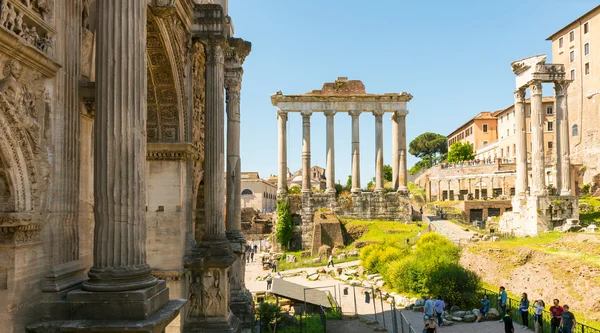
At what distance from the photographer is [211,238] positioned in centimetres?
950

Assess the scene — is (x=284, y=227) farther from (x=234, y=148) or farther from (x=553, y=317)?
(x=553, y=317)

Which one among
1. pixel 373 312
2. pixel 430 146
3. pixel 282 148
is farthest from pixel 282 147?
pixel 430 146

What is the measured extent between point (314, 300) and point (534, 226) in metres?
16.1

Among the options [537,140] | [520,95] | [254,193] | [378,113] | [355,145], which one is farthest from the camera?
[254,193]

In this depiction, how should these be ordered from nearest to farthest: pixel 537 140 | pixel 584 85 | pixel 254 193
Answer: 1. pixel 537 140
2. pixel 584 85
3. pixel 254 193

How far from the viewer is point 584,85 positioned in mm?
49719

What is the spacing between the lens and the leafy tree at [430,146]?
298ft

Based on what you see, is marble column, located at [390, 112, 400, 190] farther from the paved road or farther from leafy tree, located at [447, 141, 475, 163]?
leafy tree, located at [447, 141, 475, 163]

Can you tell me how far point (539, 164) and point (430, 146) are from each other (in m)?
65.5

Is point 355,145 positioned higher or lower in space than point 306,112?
lower

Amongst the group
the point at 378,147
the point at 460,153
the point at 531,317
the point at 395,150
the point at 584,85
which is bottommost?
the point at 531,317

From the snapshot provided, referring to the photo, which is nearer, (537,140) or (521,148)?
(537,140)

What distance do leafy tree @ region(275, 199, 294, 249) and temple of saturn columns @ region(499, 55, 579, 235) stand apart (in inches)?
555

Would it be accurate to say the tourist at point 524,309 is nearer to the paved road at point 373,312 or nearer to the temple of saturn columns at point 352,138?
the paved road at point 373,312
